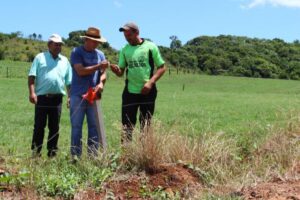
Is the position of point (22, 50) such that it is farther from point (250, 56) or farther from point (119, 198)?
point (119, 198)

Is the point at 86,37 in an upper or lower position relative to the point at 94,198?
upper

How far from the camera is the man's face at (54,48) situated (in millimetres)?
7820

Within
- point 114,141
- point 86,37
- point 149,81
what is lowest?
point 114,141

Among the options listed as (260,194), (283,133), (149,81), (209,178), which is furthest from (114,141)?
(260,194)

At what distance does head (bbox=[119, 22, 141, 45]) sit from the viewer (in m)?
7.49

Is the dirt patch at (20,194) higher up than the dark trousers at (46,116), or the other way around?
the dark trousers at (46,116)

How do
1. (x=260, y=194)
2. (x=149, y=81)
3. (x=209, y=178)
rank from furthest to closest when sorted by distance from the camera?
(x=149, y=81) < (x=209, y=178) < (x=260, y=194)

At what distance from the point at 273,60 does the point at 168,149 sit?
318ft

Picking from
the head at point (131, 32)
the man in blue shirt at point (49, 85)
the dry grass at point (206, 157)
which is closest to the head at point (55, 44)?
the man in blue shirt at point (49, 85)

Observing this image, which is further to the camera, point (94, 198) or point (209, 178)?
point (209, 178)

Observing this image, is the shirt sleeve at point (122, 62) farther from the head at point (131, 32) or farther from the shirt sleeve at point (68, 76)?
the shirt sleeve at point (68, 76)

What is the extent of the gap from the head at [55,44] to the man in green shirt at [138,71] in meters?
0.86

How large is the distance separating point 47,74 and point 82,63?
0.79m

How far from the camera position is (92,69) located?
7.09 metres
